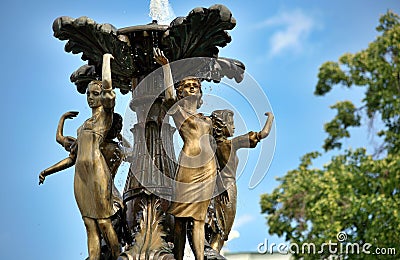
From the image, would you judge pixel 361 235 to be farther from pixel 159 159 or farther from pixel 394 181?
pixel 159 159

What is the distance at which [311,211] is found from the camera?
15672mm

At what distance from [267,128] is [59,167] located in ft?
6.31

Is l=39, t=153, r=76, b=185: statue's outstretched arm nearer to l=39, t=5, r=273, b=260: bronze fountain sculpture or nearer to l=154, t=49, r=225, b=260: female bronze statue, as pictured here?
l=39, t=5, r=273, b=260: bronze fountain sculpture

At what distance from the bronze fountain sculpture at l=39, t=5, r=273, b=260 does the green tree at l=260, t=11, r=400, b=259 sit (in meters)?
8.29

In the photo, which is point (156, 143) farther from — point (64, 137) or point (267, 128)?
point (267, 128)

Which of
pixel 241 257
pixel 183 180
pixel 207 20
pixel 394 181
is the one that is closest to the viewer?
pixel 183 180

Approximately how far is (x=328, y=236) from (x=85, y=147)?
9.86m

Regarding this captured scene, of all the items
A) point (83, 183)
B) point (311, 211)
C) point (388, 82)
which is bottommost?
point (83, 183)

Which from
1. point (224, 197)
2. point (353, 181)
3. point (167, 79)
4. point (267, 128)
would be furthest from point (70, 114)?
point (353, 181)

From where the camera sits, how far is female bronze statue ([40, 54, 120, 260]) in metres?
6.16

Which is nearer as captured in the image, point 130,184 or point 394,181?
point 130,184

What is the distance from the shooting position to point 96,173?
6.17 metres

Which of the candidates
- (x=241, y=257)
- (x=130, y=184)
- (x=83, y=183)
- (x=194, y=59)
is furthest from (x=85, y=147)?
(x=241, y=257)

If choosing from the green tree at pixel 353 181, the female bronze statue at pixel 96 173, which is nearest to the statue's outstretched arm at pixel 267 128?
the female bronze statue at pixel 96 173
